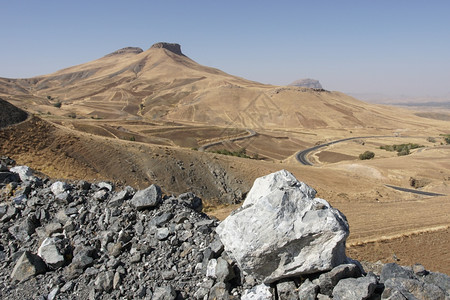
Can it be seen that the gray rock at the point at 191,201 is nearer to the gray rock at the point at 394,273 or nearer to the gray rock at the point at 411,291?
the gray rock at the point at 394,273

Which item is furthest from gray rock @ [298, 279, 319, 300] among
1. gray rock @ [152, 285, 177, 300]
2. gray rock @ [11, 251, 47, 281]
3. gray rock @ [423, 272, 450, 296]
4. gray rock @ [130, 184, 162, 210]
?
gray rock @ [11, 251, 47, 281]

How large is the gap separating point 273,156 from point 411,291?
61519mm

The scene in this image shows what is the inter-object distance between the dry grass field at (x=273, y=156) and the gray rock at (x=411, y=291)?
→ 32.7 ft

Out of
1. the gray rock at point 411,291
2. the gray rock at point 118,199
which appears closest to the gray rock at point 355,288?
the gray rock at point 411,291

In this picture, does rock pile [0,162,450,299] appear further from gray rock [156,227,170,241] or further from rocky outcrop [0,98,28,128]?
rocky outcrop [0,98,28,128]

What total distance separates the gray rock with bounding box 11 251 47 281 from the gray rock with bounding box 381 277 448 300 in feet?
25.5

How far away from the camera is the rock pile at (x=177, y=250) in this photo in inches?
233

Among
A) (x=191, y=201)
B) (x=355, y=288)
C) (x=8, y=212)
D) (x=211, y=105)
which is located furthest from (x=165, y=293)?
(x=211, y=105)

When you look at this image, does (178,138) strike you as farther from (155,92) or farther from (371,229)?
(155,92)

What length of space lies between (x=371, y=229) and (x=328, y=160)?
47135 mm

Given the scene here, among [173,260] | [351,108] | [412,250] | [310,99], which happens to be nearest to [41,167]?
[173,260]

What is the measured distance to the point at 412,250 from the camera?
16.3 m

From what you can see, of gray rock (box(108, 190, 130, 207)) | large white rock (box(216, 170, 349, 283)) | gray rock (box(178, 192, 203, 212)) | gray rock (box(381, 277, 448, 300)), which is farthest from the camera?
gray rock (box(178, 192, 203, 212))

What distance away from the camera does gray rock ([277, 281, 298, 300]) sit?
594 cm
